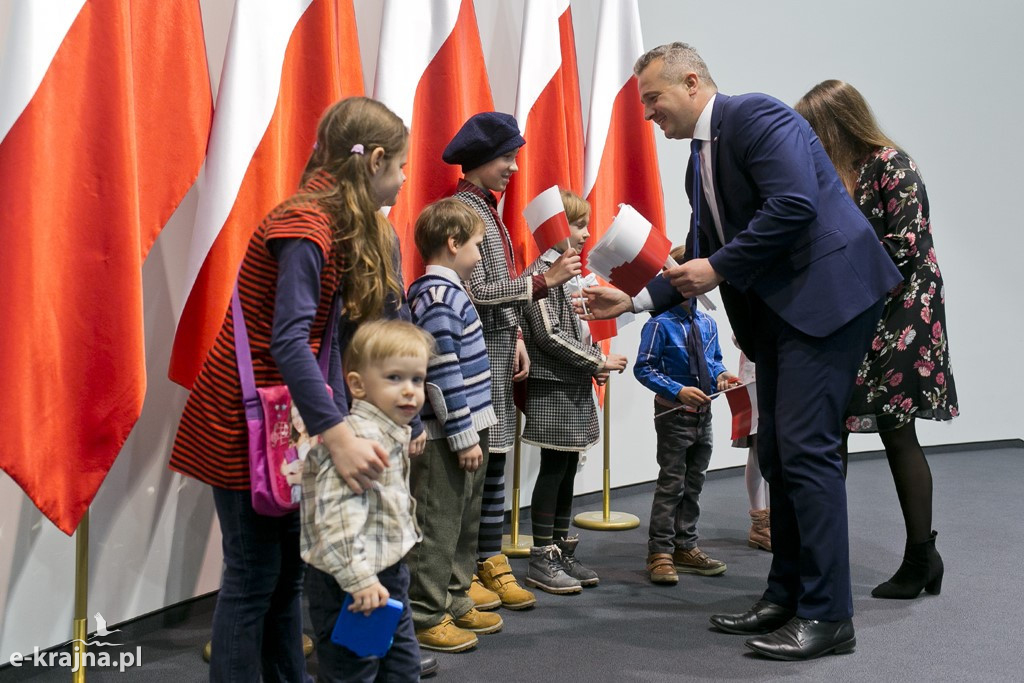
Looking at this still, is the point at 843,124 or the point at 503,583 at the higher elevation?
the point at 843,124

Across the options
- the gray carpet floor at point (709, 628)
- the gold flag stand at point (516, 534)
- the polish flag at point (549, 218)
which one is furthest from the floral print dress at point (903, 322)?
the gold flag stand at point (516, 534)

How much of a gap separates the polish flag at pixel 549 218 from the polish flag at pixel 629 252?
0.30 metres

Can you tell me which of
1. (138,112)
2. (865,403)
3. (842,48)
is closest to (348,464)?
(138,112)

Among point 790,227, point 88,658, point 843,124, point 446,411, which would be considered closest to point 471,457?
point 446,411

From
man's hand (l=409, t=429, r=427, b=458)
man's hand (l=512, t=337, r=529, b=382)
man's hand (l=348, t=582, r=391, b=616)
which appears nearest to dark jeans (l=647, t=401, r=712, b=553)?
man's hand (l=512, t=337, r=529, b=382)

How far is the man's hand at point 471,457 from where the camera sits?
250 centimetres

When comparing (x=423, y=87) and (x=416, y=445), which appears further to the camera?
(x=423, y=87)

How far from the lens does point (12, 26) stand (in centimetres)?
209

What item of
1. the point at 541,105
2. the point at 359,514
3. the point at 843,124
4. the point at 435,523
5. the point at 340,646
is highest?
the point at 541,105

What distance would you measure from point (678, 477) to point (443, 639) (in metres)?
1.24

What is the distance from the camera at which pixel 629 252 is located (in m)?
2.54

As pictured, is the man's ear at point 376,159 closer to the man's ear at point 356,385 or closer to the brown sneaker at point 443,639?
the man's ear at point 356,385

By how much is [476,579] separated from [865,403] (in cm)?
141

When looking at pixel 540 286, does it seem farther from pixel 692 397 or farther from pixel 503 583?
pixel 503 583
